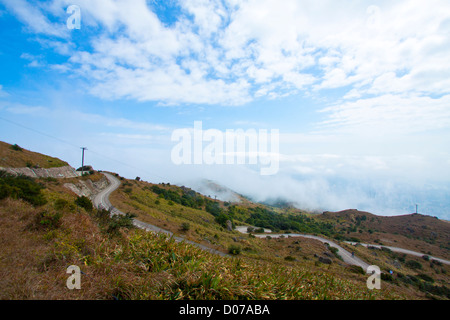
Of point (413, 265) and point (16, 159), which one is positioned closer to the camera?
point (16, 159)

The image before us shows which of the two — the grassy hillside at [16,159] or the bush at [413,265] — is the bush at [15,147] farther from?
the bush at [413,265]

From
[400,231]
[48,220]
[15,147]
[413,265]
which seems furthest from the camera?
[400,231]

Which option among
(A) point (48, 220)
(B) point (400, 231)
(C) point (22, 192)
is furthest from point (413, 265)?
(C) point (22, 192)

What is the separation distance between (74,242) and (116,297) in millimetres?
2965

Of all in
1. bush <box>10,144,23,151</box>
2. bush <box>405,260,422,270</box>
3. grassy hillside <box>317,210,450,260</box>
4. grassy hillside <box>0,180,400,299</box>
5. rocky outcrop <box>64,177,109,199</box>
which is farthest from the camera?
grassy hillside <box>317,210,450,260</box>

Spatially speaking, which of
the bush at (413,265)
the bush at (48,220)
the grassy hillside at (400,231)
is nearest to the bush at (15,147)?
the bush at (48,220)

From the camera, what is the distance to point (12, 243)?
21.0 ft

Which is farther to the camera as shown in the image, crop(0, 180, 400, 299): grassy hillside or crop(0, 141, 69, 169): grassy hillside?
crop(0, 141, 69, 169): grassy hillside

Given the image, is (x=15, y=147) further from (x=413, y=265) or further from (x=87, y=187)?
(x=413, y=265)

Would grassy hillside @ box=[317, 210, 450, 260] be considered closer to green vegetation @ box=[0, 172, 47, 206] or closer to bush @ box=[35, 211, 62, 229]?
green vegetation @ box=[0, 172, 47, 206]

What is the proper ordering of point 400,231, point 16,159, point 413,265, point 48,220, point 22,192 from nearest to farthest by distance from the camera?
1. point 48,220
2. point 22,192
3. point 16,159
4. point 413,265
5. point 400,231

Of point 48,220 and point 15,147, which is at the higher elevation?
point 15,147

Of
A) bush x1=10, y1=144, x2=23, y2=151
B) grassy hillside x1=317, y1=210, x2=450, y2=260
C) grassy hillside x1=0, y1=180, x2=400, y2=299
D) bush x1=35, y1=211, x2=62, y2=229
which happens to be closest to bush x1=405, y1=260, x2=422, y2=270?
grassy hillside x1=317, y1=210, x2=450, y2=260
